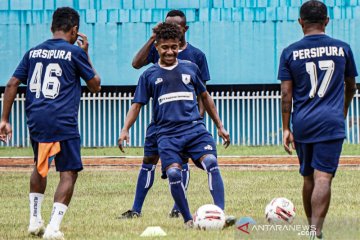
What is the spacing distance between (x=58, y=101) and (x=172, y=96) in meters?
1.26

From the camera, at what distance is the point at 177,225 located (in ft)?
35.2

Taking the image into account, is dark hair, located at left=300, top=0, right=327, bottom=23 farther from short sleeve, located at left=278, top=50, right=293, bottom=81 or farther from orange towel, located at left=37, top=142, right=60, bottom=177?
orange towel, located at left=37, top=142, right=60, bottom=177

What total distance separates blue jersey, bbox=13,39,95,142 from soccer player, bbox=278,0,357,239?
197cm

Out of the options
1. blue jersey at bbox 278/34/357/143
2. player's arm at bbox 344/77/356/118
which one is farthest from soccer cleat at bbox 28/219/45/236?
player's arm at bbox 344/77/356/118

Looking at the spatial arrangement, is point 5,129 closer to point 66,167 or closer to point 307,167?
point 66,167

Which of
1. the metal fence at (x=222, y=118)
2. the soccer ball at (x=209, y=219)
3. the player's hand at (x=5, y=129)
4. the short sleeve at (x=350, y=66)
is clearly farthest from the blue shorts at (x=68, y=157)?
the metal fence at (x=222, y=118)

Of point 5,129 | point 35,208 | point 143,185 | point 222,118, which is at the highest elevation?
point 5,129

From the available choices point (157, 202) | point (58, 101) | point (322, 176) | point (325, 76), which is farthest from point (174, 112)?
point (157, 202)

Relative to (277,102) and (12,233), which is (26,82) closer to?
(12,233)

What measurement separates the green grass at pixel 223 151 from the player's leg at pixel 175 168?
51.4 ft

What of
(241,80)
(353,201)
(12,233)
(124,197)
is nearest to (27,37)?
(241,80)

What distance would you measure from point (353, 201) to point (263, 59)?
708 inches

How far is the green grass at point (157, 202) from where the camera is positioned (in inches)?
390

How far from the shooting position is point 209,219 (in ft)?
32.9
